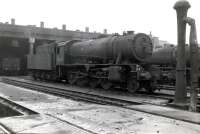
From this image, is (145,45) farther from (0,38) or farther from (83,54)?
(0,38)

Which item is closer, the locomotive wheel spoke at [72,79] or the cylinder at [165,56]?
the locomotive wheel spoke at [72,79]

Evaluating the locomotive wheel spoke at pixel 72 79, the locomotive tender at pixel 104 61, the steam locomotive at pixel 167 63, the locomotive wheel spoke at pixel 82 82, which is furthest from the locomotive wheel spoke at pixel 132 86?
the locomotive wheel spoke at pixel 72 79

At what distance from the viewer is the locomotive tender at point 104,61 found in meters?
17.6

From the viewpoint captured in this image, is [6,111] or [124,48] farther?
[124,48]

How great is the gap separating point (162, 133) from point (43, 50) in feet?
71.9

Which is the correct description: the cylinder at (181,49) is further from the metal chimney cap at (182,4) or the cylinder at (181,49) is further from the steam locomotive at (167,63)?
the steam locomotive at (167,63)

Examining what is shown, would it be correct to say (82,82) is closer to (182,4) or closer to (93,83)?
(93,83)

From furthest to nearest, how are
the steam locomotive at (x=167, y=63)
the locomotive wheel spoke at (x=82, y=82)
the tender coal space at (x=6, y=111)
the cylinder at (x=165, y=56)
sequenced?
1. the cylinder at (x=165, y=56)
2. the steam locomotive at (x=167, y=63)
3. the locomotive wheel spoke at (x=82, y=82)
4. the tender coal space at (x=6, y=111)

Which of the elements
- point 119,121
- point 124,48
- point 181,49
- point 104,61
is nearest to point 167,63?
point 104,61

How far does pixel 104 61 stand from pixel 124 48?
1975 millimetres

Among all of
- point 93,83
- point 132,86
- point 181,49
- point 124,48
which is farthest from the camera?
point 93,83

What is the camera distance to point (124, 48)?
18062mm

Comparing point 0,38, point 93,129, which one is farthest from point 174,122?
point 0,38

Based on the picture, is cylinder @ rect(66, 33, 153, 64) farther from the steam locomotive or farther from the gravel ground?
the gravel ground
